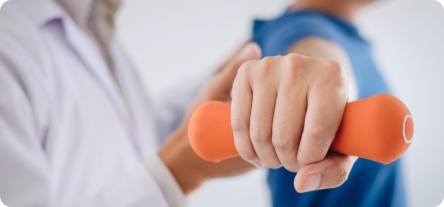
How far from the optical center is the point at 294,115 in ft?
0.49

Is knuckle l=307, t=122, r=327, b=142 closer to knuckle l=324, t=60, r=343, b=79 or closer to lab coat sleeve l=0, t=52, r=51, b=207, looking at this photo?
knuckle l=324, t=60, r=343, b=79

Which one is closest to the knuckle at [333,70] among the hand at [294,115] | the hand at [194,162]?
the hand at [294,115]

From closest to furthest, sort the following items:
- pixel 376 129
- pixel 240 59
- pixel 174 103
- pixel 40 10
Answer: pixel 376 129 → pixel 240 59 → pixel 40 10 → pixel 174 103

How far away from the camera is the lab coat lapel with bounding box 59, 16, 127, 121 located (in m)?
0.41

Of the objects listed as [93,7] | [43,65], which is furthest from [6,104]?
[93,7]

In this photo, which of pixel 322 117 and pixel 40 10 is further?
pixel 40 10

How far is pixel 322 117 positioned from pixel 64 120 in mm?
320

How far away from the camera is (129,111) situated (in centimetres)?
48

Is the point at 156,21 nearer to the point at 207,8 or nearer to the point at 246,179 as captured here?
the point at 207,8

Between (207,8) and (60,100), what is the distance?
226 millimetres

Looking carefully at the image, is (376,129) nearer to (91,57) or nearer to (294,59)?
(294,59)

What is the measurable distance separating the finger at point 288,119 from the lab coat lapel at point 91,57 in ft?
1.09

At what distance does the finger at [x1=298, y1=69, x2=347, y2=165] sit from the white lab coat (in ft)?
0.64

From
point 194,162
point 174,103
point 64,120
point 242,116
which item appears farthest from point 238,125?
point 174,103
